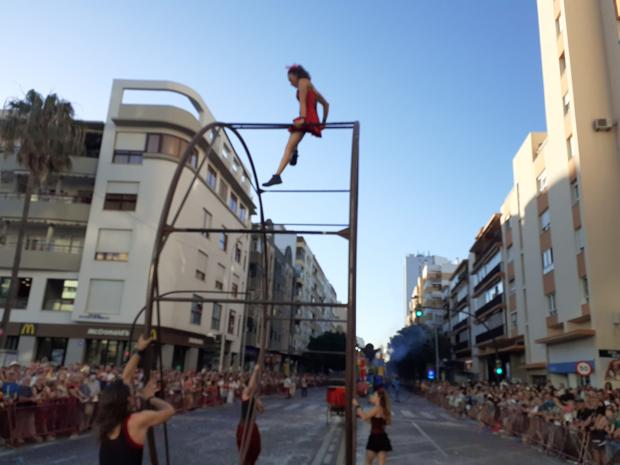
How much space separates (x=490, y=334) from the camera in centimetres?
4484

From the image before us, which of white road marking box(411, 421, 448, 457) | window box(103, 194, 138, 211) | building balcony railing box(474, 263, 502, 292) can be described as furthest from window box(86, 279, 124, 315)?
building balcony railing box(474, 263, 502, 292)

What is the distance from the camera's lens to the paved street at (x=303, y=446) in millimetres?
10109

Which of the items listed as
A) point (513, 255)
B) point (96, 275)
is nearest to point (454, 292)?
point (513, 255)

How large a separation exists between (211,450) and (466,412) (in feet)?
56.4

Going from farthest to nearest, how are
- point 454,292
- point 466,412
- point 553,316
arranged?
point 454,292 → point 553,316 → point 466,412

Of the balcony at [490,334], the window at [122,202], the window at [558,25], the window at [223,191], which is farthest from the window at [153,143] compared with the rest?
the balcony at [490,334]

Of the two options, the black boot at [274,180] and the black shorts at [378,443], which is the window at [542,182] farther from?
the black boot at [274,180]

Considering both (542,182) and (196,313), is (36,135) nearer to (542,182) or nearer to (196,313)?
(196,313)

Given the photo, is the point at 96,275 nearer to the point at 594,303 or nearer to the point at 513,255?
the point at 594,303

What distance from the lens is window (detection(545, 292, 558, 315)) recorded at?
28980 millimetres

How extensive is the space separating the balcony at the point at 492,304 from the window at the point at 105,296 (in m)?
29.3

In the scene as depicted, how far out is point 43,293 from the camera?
3156 cm

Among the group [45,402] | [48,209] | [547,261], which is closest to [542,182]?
[547,261]

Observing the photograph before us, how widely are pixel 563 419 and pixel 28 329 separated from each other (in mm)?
28860
